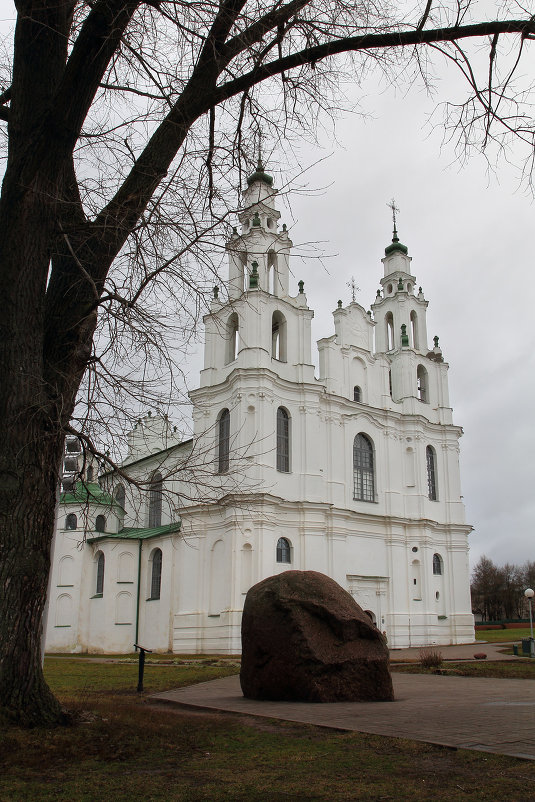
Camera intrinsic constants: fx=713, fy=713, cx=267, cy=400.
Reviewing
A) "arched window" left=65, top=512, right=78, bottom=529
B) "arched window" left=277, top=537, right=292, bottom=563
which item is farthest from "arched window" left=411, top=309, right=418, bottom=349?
"arched window" left=65, top=512, right=78, bottom=529

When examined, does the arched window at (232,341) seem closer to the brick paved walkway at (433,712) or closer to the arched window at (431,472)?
the arched window at (431,472)

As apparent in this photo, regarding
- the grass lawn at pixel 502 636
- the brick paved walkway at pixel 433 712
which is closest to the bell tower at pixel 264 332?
the grass lawn at pixel 502 636

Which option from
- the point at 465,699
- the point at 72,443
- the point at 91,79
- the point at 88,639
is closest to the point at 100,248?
the point at 91,79

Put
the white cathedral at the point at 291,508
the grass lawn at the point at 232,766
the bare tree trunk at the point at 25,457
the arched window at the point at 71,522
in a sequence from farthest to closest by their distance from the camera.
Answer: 1. the arched window at the point at 71,522
2. the white cathedral at the point at 291,508
3. the bare tree trunk at the point at 25,457
4. the grass lawn at the point at 232,766

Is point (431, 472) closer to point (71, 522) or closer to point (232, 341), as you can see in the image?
point (232, 341)

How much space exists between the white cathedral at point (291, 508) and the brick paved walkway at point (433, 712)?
19.1 meters

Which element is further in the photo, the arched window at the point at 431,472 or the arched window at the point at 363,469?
the arched window at the point at 431,472

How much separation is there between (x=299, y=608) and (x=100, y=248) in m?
6.19

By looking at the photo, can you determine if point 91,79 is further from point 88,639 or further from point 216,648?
point 88,639

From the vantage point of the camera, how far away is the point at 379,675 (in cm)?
1049

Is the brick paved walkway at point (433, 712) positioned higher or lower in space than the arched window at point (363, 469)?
lower

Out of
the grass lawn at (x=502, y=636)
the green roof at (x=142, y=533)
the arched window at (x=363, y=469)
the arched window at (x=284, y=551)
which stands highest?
the arched window at (x=363, y=469)

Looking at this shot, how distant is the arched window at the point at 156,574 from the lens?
38.2 meters

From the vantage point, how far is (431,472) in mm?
43500
